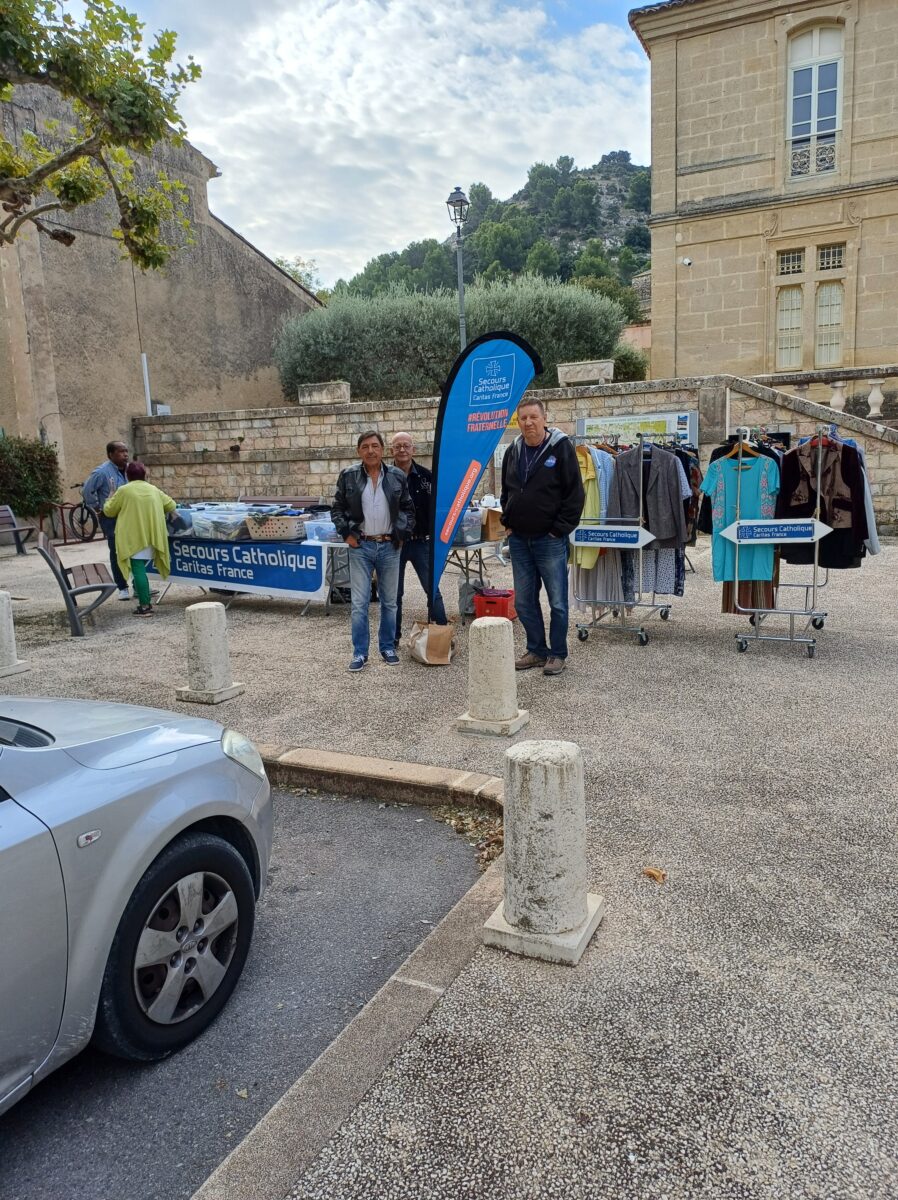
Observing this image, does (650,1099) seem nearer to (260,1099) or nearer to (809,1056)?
(809,1056)

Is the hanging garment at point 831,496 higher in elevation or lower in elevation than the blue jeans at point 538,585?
higher

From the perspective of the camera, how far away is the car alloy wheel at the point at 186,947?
241cm

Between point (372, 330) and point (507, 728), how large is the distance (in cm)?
1623

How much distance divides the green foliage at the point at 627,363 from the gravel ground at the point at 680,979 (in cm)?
1525

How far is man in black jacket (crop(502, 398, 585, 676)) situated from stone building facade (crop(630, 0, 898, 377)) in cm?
1459

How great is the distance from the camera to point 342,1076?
7.59ft

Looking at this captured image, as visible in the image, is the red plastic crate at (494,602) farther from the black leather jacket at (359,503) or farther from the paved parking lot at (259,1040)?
the paved parking lot at (259,1040)

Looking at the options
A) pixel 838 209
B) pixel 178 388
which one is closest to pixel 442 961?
pixel 178 388

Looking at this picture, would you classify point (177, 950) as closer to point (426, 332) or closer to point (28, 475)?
point (28, 475)

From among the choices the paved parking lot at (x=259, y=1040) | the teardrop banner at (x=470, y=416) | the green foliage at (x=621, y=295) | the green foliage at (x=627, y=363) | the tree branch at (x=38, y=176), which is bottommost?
the paved parking lot at (x=259, y=1040)

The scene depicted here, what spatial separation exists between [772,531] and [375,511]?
3.30 meters

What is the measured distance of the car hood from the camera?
96.7 inches

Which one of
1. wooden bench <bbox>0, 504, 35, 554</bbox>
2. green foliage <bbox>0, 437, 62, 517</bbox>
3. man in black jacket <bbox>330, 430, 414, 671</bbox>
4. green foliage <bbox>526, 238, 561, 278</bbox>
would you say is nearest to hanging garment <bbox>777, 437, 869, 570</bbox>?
man in black jacket <bbox>330, 430, 414, 671</bbox>

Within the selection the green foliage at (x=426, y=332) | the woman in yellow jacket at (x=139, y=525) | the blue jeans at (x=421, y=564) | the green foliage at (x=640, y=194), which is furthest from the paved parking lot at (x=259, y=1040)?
the green foliage at (x=640, y=194)
